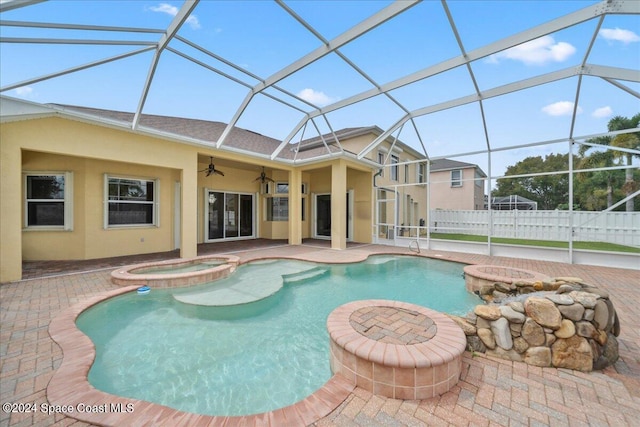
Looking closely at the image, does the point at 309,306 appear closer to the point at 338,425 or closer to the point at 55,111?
the point at 338,425

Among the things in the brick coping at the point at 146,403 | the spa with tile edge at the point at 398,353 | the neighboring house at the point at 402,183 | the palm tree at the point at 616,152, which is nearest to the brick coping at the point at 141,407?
the brick coping at the point at 146,403

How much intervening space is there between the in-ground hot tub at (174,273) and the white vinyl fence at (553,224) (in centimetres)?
699

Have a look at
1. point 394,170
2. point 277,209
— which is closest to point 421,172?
point 394,170

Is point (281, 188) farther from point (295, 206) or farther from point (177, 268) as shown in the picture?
point (177, 268)

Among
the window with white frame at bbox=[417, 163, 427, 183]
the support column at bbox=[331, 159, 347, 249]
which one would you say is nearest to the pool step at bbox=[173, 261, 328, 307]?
the support column at bbox=[331, 159, 347, 249]

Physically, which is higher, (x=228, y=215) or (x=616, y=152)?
(x=616, y=152)

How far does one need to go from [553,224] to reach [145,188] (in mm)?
19012

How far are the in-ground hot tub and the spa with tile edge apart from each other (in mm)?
4392

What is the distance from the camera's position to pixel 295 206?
12.1 meters

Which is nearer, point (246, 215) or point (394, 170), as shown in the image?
point (246, 215)

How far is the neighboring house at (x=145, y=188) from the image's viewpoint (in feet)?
20.0

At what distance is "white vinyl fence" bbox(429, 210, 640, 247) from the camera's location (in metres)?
9.91

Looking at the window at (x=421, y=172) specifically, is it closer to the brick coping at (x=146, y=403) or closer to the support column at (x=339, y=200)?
the support column at (x=339, y=200)

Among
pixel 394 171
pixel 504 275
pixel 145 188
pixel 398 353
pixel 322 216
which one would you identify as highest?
pixel 394 171
